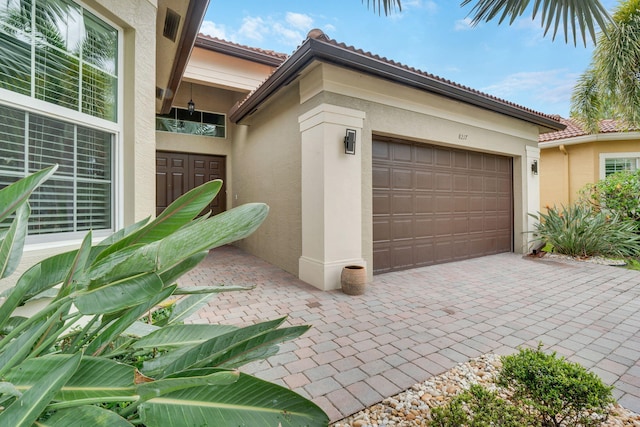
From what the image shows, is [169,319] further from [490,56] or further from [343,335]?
[490,56]

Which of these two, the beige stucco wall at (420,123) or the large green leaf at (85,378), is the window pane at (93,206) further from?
the beige stucco wall at (420,123)

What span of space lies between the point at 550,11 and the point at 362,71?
8.32ft

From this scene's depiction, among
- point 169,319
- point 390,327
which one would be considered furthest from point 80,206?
point 390,327

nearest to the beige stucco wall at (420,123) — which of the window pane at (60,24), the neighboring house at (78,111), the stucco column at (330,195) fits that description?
the stucco column at (330,195)

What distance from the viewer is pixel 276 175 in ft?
20.1

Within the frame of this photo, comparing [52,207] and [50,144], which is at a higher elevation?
[50,144]

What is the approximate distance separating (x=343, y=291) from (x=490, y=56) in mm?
12818

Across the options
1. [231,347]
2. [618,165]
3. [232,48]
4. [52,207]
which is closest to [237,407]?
[231,347]

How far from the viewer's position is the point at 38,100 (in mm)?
2289

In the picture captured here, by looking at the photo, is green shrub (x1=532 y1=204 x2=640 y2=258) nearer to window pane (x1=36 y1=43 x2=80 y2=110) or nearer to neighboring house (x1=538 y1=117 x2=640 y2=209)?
neighboring house (x1=538 y1=117 x2=640 y2=209)

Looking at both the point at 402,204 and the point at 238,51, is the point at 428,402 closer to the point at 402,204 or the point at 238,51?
the point at 402,204

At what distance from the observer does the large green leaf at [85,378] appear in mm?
738

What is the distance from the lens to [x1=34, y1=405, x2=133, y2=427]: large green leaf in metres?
0.66

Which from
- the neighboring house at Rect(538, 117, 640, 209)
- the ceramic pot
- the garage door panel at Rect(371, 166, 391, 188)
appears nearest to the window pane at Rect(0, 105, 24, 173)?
the ceramic pot
